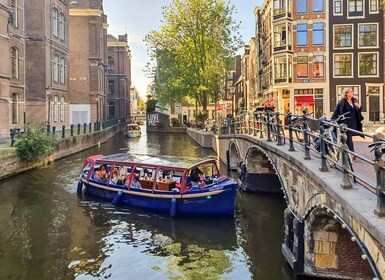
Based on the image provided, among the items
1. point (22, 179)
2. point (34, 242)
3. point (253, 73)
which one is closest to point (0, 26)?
point (22, 179)

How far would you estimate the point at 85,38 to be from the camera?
56125mm

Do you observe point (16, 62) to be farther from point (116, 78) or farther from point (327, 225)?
point (116, 78)

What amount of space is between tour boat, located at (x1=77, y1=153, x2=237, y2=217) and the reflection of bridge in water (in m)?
2.69

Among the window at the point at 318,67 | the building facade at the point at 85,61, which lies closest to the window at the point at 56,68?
the building facade at the point at 85,61

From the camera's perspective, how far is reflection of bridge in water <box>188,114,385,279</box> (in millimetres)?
5145

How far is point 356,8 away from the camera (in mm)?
36312

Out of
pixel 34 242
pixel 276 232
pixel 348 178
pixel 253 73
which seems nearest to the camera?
pixel 348 178

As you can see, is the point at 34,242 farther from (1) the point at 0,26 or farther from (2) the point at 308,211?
(1) the point at 0,26

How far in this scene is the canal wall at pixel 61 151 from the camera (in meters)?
21.4

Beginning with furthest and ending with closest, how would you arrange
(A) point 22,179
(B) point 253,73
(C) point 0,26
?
1. (B) point 253,73
2. (C) point 0,26
3. (A) point 22,179

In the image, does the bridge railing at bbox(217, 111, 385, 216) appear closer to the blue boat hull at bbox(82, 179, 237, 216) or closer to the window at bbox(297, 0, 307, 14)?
the blue boat hull at bbox(82, 179, 237, 216)

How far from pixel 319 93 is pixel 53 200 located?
26.6 metres

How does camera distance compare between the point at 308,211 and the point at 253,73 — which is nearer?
the point at 308,211

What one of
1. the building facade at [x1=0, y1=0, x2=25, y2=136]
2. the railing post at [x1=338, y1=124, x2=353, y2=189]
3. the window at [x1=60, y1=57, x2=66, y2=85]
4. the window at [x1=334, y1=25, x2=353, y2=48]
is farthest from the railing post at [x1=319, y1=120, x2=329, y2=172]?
the window at [x1=60, y1=57, x2=66, y2=85]
